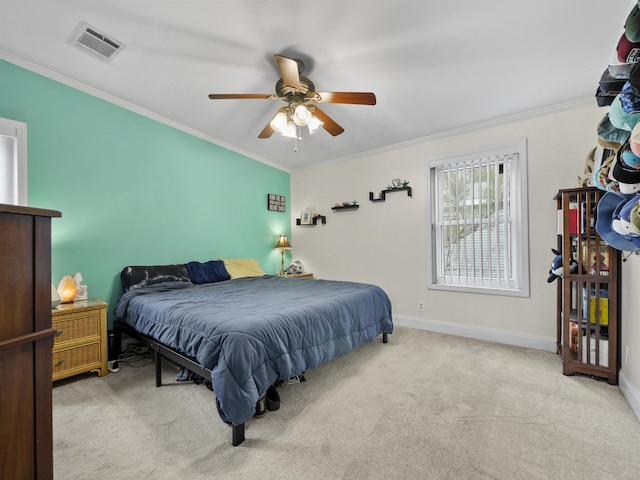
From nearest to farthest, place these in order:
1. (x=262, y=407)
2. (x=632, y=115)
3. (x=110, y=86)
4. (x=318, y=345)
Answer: (x=632, y=115) → (x=262, y=407) → (x=318, y=345) → (x=110, y=86)

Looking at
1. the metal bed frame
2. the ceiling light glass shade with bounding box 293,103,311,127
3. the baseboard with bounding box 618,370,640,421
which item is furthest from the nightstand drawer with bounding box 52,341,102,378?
the baseboard with bounding box 618,370,640,421

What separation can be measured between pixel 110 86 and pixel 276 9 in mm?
1981

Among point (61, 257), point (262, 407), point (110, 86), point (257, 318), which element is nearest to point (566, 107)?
point (257, 318)

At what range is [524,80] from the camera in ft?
8.73

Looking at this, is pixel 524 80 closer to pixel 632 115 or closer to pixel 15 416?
pixel 632 115

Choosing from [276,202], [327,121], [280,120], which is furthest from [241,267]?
[327,121]

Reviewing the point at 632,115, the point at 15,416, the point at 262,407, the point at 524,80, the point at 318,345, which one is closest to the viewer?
the point at 15,416

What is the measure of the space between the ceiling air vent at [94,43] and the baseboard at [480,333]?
13.8ft

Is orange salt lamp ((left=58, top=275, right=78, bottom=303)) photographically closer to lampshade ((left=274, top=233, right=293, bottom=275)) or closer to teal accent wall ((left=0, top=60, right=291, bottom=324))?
teal accent wall ((left=0, top=60, right=291, bottom=324))

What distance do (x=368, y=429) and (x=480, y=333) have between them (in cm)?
232

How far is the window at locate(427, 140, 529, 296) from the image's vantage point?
10.7 feet

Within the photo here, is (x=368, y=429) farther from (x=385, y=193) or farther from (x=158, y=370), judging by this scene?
(x=385, y=193)

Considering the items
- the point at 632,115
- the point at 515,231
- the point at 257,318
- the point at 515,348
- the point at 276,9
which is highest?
the point at 276,9

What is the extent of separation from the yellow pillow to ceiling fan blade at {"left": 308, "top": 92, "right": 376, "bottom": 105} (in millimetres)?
2522
